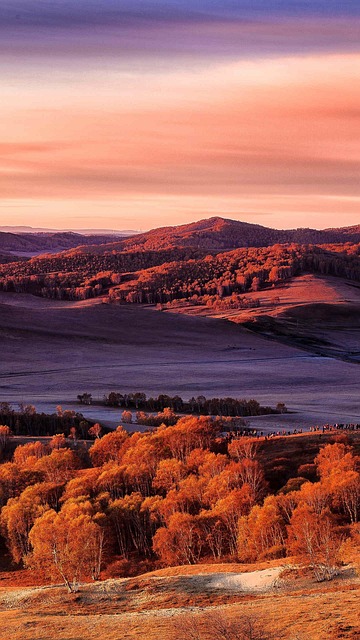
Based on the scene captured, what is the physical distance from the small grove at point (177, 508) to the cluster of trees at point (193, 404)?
27.0 metres

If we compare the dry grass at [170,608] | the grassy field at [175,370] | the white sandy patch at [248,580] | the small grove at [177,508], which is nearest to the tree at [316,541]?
the small grove at [177,508]

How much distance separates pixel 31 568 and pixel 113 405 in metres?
62.4

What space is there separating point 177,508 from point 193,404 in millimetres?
56071

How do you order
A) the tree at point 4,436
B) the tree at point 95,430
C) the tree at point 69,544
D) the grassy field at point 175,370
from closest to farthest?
the tree at point 69,544, the tree at point 4,436, the tree at point 95,430, the grassy field at point 175,370

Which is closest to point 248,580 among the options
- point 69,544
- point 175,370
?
point 69,544

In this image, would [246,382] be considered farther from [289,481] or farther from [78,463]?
[289,481]

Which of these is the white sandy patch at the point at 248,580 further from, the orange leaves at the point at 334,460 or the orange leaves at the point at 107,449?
the orange leaves at the point at 107,449

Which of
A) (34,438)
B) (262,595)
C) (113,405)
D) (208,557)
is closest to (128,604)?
(262,595)

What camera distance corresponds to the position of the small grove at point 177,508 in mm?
53094

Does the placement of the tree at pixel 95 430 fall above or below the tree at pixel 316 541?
below

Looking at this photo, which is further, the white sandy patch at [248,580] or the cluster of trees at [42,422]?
the cluster of trees at [42,422]

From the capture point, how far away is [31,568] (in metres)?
59.0

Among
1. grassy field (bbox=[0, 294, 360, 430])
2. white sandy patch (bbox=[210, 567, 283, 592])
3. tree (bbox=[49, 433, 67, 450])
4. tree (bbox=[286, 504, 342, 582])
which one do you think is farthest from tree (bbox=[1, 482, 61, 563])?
grassy field (bbox=[0, 294, 360, 430])

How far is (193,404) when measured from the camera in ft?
387
